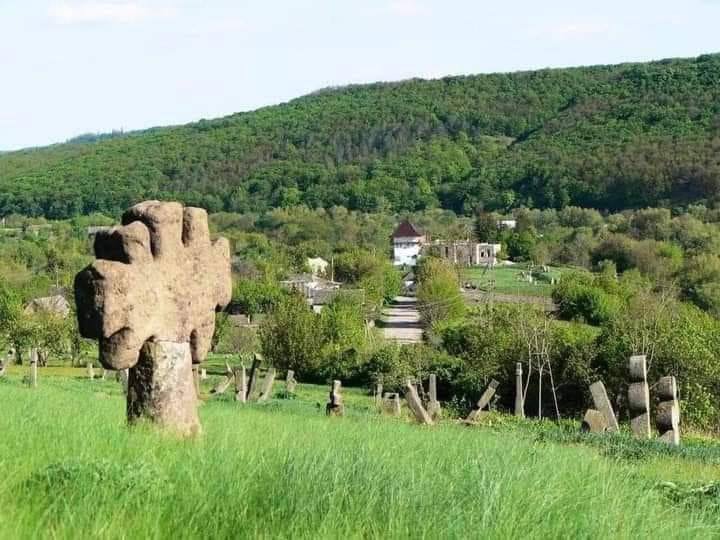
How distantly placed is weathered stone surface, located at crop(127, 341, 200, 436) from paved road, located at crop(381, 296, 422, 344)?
6428 centimetres

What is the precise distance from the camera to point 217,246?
11.1m

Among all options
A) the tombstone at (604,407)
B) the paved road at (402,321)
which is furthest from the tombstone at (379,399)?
the paved road at (402,321)

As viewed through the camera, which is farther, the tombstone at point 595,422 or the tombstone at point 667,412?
the tombstone at point 595,422


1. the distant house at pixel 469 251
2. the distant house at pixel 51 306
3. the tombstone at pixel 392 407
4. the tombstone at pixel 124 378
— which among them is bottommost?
the distant house at pixel 469 251

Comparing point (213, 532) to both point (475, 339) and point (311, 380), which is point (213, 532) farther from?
point (311, 380)

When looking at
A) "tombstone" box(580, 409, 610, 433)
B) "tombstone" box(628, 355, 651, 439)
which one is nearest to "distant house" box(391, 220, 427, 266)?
"tombstone" box(580, 409, 610, 433)

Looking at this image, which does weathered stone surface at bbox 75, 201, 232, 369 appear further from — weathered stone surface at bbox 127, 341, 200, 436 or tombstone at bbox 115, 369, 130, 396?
tombstone at bbox 115, 369, 130, 396

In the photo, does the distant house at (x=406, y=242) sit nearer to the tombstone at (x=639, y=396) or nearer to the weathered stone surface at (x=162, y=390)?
the tombstone at (x=639, y=396)

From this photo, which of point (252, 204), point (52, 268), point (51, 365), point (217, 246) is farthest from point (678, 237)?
point (217, 246)

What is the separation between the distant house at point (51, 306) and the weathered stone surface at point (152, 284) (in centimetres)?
6263

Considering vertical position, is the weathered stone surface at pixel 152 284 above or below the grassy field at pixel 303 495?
above

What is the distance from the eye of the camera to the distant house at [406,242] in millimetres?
164375

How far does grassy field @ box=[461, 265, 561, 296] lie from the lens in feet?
325

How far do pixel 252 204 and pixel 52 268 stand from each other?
8163 centimetres
